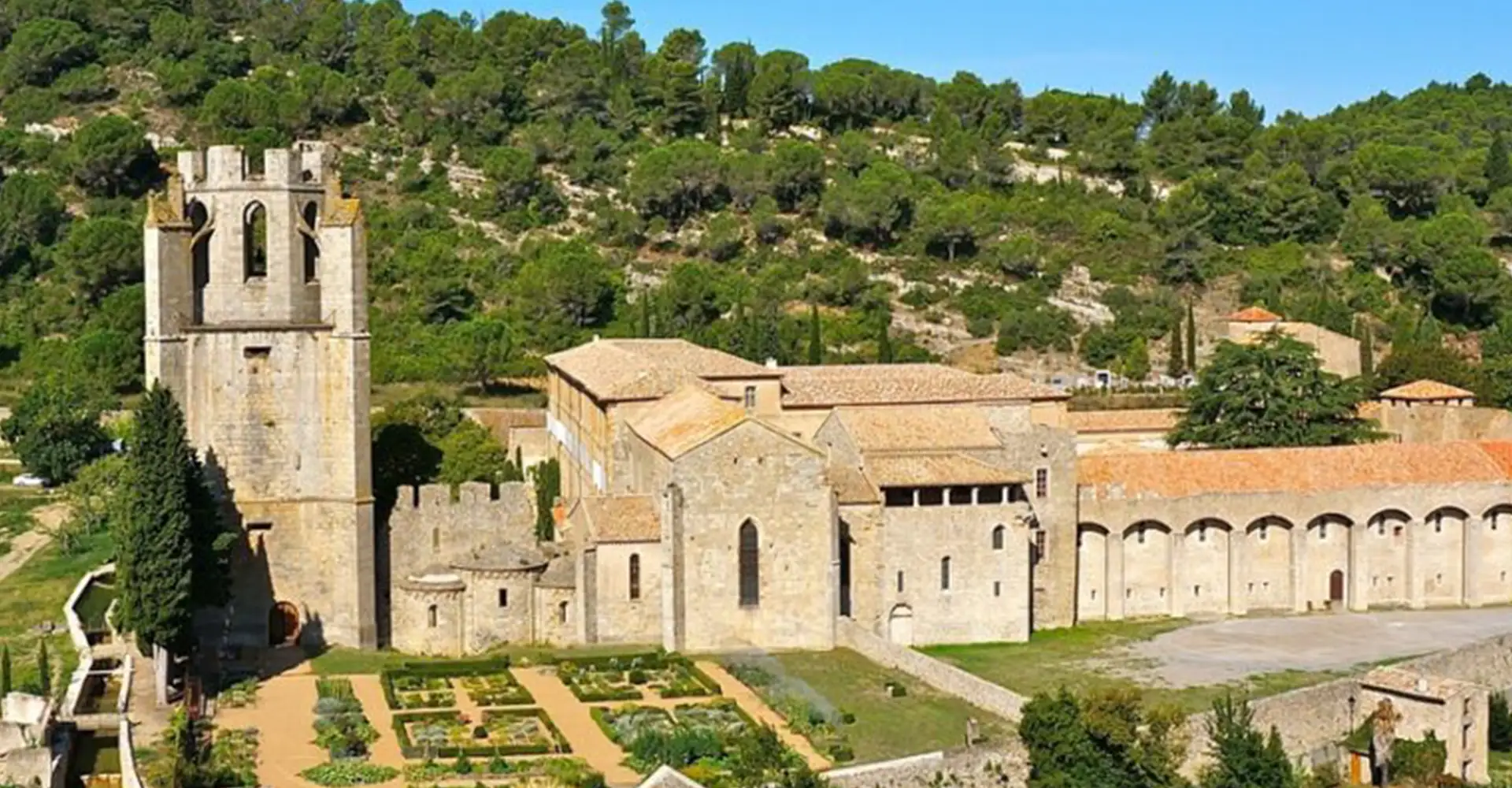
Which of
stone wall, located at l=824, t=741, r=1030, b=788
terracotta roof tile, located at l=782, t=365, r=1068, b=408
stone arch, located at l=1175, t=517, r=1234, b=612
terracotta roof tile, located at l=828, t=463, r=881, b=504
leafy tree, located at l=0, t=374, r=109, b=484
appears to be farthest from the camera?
leafy tree, located at l=0, t=374, r=109, b=484

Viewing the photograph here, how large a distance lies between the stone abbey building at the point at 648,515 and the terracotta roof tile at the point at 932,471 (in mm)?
92

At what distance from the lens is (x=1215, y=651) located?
40.1 m

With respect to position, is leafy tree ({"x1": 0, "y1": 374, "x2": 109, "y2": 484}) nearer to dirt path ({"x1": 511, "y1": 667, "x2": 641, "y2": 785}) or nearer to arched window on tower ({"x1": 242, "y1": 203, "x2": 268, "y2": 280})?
arched window on tower ({"x1": 242, "y1": 203, "x2": 268, "y2": 280})

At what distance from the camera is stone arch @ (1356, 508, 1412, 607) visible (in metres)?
45.6

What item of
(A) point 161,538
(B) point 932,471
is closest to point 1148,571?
(B) point 932,471

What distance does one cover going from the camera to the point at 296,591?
39.2m

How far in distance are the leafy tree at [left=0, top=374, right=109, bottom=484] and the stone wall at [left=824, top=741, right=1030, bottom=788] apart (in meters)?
39.6

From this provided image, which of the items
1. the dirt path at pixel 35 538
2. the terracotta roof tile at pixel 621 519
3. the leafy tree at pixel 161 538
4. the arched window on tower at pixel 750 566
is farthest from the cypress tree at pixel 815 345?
the leafy tree at pixel 161 538

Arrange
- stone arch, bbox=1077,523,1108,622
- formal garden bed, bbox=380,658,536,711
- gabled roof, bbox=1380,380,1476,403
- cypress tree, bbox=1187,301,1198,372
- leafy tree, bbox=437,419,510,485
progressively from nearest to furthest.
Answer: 1. formal garden bed, bbox=380,658,536,711
2. stone arch, bbox=1077,523,1108,622
3. leafy tree, bbox=437,419,510,485
4. gabled roof, bbox=1380,380,1476,403
5. cypress tree, bbox=1187,301,1198,372

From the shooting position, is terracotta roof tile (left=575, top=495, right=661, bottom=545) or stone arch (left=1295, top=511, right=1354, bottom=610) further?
stone arch (left=1295, top=511, right=1354, bottom=610)

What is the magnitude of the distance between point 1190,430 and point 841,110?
213 feet

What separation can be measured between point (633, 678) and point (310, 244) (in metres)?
11.8

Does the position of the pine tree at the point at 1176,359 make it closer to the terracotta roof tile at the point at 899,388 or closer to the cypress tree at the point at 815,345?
the cypress tree at the point at 815,345

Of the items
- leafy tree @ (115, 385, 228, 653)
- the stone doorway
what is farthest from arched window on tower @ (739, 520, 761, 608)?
leafy tree @ (115, 385, 228, 653)
